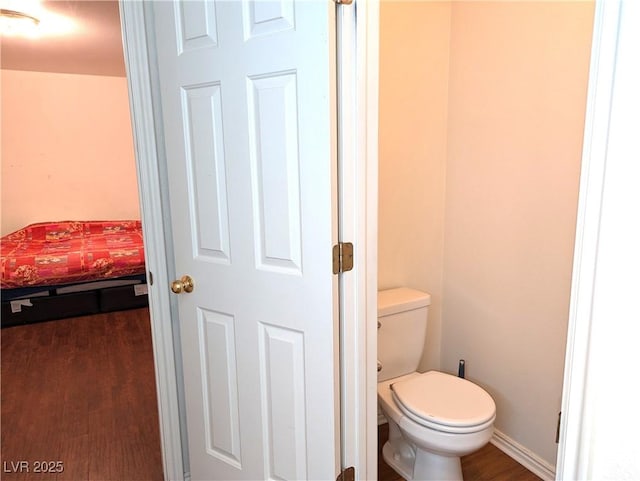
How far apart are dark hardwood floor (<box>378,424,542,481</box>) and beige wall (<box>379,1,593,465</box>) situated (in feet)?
0.35

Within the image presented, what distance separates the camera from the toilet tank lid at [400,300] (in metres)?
2.02

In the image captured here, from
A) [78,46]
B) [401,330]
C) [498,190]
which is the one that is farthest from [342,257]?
[78,46]

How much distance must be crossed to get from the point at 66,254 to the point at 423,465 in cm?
358

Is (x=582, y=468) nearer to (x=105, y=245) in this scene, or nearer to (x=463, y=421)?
(x=463, y=421)

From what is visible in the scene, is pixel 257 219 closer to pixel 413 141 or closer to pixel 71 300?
pixel 413 141

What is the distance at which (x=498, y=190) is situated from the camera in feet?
6.58

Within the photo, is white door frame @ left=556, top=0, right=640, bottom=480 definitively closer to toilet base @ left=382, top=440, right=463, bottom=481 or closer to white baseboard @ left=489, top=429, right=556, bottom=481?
toilet base @ left=382, top=440, right=463, bottom=481

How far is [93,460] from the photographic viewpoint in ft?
6.98

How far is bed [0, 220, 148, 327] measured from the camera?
153 inches

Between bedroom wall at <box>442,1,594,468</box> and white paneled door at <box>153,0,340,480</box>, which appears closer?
white paneled door at <box>153,0,340,480</box>

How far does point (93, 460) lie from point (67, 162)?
3951 millimetres

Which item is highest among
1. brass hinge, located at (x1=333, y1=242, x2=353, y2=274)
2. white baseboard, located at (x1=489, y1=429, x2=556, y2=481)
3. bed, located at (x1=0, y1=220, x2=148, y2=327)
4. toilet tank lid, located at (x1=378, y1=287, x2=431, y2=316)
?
brass hinge, located at (x1=333, y1=242, x2=353, y2=274)

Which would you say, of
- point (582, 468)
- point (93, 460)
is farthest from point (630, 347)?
point (93, 460)

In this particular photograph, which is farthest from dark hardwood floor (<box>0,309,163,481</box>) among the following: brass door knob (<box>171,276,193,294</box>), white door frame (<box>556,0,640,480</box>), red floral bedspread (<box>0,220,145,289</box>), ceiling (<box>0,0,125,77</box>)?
ceiling (<box>0,0,125,77</box>)
